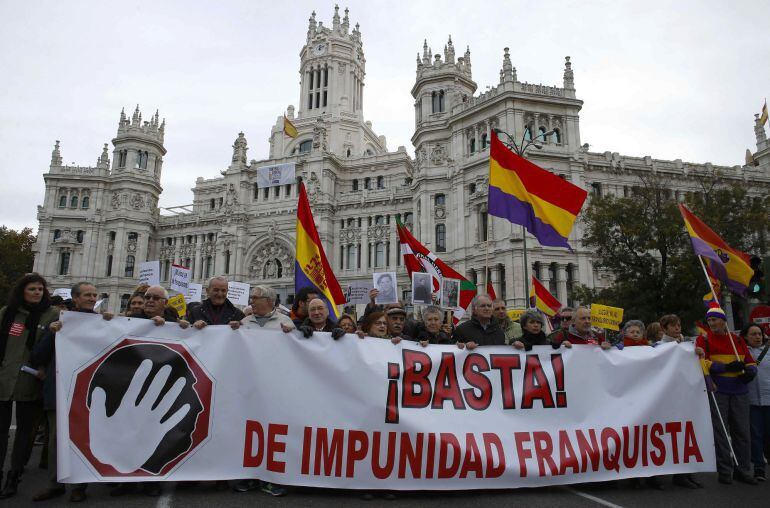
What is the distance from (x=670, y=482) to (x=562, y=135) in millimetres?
36423

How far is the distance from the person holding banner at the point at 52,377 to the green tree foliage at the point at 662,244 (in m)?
22.2

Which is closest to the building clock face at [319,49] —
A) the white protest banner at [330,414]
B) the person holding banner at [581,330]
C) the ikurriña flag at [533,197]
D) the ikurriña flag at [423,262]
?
the ikurriña flag at [423,262]

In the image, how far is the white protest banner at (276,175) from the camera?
54312 mm

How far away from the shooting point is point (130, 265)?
188 feet

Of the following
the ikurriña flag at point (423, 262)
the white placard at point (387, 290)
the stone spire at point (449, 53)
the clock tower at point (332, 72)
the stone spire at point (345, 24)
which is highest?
the stone spire at point (345, 24)

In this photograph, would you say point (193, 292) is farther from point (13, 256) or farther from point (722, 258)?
point (13, 256)

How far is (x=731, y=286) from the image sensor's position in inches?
369

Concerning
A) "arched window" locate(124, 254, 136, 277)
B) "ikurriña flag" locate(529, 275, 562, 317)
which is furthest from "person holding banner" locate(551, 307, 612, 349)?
"arched window" locate(124, 254, 136, 277)

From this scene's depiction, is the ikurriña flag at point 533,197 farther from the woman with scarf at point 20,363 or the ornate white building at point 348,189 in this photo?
the ornate white building at point 348,189

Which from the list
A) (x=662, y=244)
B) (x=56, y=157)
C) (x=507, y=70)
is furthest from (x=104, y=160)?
(x=662, y=244)

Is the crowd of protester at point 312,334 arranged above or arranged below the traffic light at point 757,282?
below

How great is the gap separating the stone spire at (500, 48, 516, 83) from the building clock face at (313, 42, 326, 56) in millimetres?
34251

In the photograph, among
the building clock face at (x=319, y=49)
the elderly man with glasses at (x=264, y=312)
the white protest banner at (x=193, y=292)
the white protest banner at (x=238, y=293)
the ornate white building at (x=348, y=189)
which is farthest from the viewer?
the building clock face at (x=319, y=49)

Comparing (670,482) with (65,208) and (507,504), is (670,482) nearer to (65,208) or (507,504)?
(507,504)
